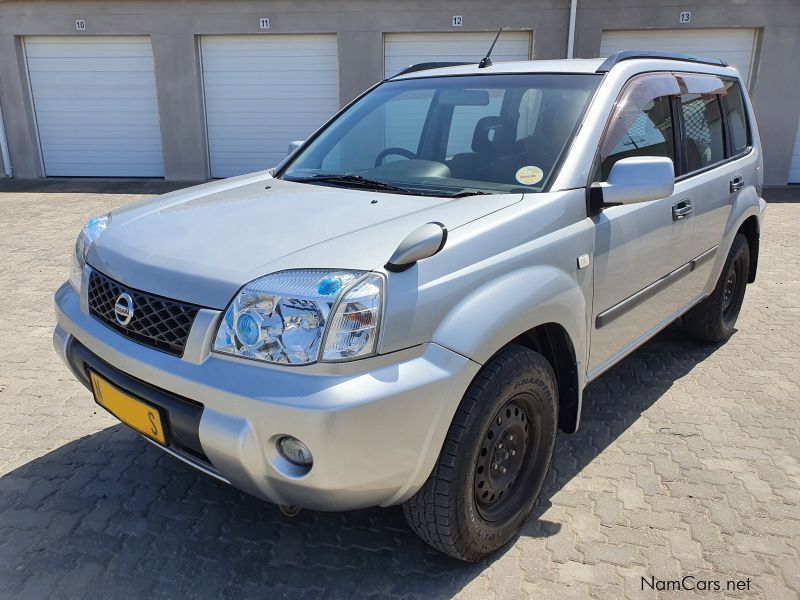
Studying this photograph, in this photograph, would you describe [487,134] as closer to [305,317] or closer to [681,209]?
[681,209]

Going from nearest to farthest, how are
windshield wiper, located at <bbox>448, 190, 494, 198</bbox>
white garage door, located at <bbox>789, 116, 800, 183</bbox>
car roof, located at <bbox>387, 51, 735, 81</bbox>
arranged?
windshield wiper, located at <bbox>448, 190, 494, 198</bbox> → car roof, located at <bbox>387, 51, 735, 81</bbox> → white garage door, located at <bbox>789, 116, 800, 183</bbox>

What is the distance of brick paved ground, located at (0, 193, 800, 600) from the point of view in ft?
7.82

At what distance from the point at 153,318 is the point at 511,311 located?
1218 millimetres

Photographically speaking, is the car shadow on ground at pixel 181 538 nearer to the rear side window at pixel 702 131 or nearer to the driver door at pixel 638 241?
the driver door at pixel 638 241

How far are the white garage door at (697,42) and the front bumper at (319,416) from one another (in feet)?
35.3

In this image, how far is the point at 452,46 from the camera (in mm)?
11367

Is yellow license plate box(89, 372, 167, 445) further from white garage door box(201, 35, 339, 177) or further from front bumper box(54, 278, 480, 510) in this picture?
white garage door box(201, 35, 339, 177)

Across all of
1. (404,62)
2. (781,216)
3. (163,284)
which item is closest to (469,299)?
(163,284)

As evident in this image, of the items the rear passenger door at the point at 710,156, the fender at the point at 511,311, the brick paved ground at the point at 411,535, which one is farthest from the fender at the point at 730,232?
the fender at the point at 511,311

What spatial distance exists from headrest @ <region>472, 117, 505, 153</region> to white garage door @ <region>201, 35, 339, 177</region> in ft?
30.8

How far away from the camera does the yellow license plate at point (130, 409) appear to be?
7.07 feet

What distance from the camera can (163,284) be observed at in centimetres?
215

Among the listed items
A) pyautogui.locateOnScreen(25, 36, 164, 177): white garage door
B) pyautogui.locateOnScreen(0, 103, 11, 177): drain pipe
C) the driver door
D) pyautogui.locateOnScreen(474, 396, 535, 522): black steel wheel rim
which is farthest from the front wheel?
pyautogui.locateOnScreen(0, 103, 11, 177): drain pipe

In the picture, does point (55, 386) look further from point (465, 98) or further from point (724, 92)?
point (724, 92)
